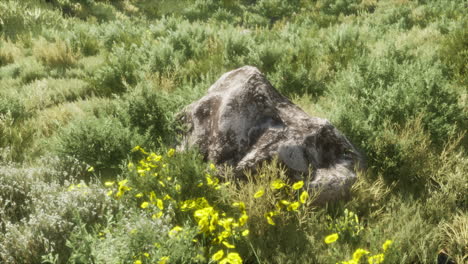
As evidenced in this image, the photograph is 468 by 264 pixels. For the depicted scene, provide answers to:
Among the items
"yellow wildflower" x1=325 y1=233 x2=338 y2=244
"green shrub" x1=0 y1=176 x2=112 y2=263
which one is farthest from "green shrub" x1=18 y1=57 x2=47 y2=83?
"yellow wildflower" x1=325 y1=233 x2=338 y2=244

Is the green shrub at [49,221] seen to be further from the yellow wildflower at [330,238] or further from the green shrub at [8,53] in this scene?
the green shrub at [8,53]

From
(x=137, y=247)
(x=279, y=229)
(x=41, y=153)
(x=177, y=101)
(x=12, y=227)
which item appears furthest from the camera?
(x=177, y=101)

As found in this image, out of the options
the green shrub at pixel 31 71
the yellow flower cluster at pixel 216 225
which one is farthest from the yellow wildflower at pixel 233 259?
the green shrub at pixel 31 71

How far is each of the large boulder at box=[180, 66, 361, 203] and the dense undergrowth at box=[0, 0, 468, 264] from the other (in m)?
0.19

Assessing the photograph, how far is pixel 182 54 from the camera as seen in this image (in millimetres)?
6359

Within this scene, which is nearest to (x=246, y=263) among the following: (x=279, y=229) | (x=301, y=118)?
(x=279, y=229)

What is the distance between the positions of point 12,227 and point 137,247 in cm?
101

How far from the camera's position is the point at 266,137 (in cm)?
316

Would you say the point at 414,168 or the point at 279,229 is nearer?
the point at 279,229

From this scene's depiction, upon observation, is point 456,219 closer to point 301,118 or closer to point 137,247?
point 301,118

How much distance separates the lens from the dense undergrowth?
2.39m

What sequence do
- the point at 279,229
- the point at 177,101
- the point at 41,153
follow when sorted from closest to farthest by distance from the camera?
1. the point at 279,229
2. the point at 41,153
3. the point at 177,101

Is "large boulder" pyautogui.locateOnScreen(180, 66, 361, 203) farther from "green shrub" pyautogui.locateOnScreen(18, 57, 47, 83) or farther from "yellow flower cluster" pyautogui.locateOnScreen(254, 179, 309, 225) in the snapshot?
"green shrub" pyautogui.locateOnScreen(18, 57, 47, 83)

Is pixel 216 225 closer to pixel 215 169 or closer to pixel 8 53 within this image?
pixel 215 169
